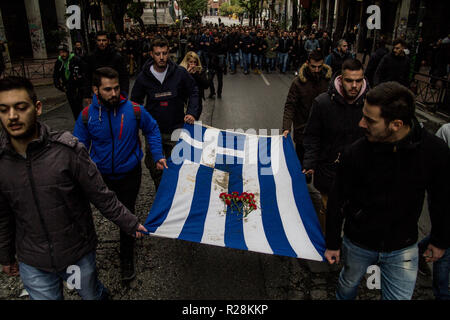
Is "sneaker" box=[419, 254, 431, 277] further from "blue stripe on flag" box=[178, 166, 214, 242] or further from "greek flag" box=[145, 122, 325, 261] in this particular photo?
"blue stripe on flag" box=[178, 166, 214, 242]

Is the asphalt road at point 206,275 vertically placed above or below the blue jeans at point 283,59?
below

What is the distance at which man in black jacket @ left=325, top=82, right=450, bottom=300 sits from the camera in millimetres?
2309

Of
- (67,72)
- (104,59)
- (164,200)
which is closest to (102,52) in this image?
(104,59)

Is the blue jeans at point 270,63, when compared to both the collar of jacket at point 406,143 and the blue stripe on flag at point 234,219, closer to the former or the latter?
the blue stripe on flag at point 234,219

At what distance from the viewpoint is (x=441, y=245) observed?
257 cm

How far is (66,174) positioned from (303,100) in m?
3.77

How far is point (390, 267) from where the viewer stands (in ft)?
8.34

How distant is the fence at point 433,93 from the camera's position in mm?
9766

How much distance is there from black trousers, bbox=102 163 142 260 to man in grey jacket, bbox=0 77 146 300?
1010 millimetres

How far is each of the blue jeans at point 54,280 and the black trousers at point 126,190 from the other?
3.14 ft

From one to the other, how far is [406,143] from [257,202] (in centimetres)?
194

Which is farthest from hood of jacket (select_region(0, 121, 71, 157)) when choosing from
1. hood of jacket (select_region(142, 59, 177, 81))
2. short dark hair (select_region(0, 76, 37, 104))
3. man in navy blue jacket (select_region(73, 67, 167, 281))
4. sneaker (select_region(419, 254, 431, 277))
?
sneaker (select_region(419, 254, 431, 277))

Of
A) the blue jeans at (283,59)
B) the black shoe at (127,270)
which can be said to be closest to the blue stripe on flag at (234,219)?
the black shoe at (127,270)

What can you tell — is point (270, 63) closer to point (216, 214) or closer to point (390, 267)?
point (216, 214)
